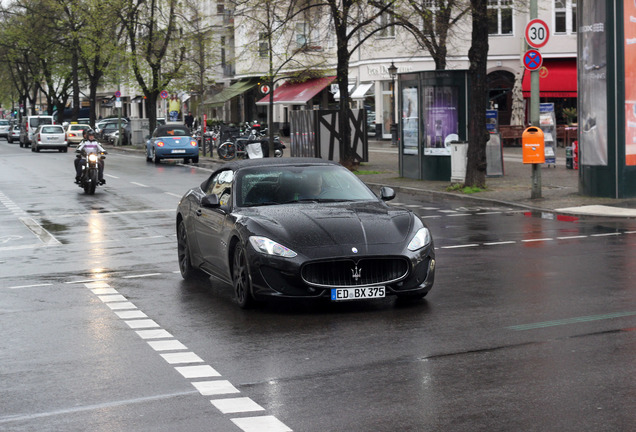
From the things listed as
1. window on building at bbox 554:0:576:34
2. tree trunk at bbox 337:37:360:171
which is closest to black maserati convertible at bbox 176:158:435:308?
tree trunk at bbox 337:37:360:171

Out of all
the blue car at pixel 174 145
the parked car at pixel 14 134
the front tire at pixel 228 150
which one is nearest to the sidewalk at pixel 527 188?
the front tire at pixel 228 150

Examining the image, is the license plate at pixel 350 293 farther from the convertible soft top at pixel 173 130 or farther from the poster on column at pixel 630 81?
the convertible soft top at pixel 173 130

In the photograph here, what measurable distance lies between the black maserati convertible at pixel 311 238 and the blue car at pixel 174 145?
110 ft

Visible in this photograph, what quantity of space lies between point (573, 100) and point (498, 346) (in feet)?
167

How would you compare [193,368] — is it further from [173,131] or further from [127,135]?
[127,135]

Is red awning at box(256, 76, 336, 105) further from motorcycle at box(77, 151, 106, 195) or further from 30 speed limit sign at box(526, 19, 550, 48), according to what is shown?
30 speed limit sign at box(526, 19, 550, 48)

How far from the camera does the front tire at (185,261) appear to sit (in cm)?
1319

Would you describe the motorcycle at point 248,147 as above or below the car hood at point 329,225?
above

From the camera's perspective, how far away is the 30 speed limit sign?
22828 millimetres

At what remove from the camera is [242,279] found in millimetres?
10750

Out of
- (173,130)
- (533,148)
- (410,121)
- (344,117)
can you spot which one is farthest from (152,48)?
(533,148)

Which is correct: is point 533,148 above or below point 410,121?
below

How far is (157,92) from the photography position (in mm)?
65938

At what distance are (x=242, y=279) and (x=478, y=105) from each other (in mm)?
16243
